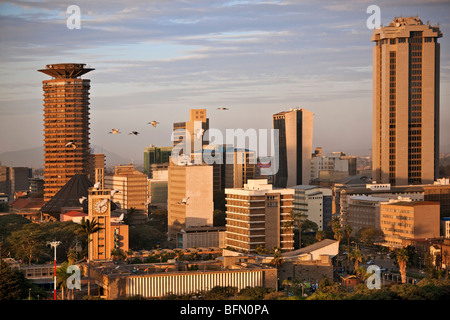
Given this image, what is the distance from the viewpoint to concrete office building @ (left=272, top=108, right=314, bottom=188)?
159 m

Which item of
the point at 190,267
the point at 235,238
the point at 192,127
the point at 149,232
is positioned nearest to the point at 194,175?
the point at 149,232

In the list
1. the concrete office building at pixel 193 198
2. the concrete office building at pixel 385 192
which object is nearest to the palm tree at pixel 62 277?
the concrete office building at pixel 193 198

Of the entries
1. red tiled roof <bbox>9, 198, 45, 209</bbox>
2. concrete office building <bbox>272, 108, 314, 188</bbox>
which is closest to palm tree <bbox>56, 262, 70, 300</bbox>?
red tiled roof <bbox>9, 198, 45, 209</bbox>

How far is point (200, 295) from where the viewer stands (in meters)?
63.0

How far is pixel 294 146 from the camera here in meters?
161

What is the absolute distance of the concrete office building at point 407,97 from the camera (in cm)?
12925

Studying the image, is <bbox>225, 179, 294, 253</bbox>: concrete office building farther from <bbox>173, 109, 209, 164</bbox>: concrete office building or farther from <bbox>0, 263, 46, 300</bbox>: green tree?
<bbox>173, 109, 209, 164</bbox>: concrete office building

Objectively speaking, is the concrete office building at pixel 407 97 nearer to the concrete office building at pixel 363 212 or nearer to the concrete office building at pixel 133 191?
the concrete office building at pixel 363 212

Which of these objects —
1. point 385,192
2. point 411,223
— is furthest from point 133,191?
point 411,223

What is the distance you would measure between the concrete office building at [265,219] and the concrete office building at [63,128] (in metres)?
64.5

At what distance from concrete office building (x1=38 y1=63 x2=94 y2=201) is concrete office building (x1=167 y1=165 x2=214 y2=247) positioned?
129 ft

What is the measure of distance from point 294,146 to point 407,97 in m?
34.2

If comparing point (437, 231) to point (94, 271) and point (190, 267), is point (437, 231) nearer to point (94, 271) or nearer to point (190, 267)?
point (190, 267)
